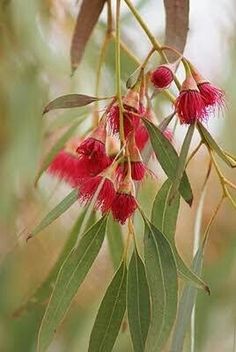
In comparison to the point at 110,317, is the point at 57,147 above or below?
above

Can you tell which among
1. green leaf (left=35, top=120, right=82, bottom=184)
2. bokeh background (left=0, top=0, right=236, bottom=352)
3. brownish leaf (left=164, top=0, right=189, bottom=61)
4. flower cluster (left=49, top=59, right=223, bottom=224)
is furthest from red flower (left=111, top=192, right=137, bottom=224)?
bokeh background (left=0, top=0, right=236, bottom=352)

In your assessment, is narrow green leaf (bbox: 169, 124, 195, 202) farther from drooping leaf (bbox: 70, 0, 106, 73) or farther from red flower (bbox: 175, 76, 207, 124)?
drooping leaf (bbox: 70, 0, 106, 73)

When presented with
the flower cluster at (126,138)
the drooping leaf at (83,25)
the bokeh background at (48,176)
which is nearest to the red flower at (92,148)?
the flower cluster at (126,138)

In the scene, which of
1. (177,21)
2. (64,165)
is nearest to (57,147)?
(64,165)

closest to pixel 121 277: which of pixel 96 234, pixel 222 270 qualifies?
pixel 96 234

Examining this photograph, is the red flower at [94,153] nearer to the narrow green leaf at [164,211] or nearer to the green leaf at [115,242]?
the narrow green leaf at [164,211]

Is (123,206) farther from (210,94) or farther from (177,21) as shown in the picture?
(177,21)
